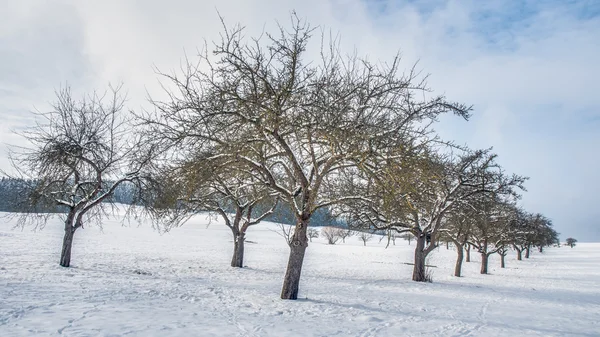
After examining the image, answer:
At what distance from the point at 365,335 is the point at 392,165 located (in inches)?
159

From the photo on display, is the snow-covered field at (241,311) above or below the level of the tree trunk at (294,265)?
below

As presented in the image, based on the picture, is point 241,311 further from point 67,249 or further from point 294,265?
point 67,249

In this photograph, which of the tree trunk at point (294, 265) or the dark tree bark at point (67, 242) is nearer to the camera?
the tree trunk at point (294, 265)

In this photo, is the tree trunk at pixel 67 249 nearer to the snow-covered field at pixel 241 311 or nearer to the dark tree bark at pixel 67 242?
the dark tree bark at pixel 67 242

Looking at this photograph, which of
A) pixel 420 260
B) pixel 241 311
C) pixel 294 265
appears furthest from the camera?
pixel 420 260

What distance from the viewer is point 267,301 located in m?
9.80

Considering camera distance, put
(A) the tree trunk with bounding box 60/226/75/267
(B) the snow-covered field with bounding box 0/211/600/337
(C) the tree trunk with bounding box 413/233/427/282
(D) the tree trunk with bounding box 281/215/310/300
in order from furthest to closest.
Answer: (C) the tree trunk with bounding box 413/233/427/282
(A) the tree trunk with bounding box 60/226/75/267
(D) the tree trunk with bounding box 281/215/310/300
(B) the snow-covered field with bounding box 0/211/600/337

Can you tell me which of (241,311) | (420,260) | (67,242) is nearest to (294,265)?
(241,311)

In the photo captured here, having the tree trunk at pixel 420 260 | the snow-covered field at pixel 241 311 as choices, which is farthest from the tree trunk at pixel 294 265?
the tree trunk at pixel 420 260

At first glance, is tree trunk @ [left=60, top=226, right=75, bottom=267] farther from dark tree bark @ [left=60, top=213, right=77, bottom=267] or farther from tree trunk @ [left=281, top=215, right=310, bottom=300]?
tree trunk @ [left=281, top=215, right=310, bottom=300]

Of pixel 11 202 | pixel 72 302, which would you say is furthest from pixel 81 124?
pixel 72 302

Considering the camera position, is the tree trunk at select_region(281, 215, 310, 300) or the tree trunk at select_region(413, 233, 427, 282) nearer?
the tree trunk at select_region(281, 215, 310, 300)

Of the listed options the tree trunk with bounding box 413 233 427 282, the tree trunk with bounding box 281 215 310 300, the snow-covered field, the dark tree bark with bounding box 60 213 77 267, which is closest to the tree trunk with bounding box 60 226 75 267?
the dark tree bark with bounding box 60 213 77 267

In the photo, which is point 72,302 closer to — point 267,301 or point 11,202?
point 267,301
